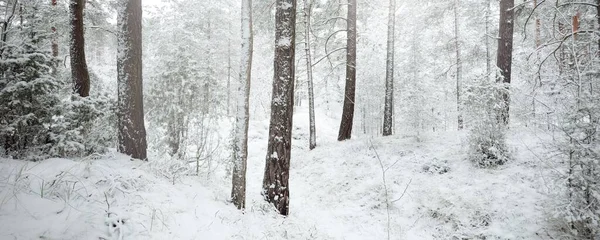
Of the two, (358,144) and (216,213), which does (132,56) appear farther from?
(358,144)

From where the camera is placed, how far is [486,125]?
6.83 metres

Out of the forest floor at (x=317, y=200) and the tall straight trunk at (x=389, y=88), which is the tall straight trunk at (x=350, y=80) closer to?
the tall straight trunk at (x=389, y=88)

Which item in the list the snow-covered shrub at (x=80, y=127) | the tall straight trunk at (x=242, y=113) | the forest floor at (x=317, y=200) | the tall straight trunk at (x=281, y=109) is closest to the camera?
the forest floor at (x=317, y=200)

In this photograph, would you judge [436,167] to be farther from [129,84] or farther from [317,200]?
[129,84]

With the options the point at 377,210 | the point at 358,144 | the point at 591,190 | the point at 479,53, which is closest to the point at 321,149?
the point at 358,144

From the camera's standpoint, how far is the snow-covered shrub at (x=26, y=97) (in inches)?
200

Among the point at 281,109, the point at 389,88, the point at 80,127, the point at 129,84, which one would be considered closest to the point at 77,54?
the point at 129,84

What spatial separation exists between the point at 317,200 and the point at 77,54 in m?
6.97

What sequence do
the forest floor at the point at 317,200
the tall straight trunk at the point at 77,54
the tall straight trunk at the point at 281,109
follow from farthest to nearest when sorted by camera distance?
the tall straight trunk at the point at 77,54 < the tall straight trunk at the point at 281,109 < the forest floor at the point at 317,200

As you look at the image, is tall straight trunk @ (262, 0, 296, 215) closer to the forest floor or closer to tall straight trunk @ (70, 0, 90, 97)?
the forest floor

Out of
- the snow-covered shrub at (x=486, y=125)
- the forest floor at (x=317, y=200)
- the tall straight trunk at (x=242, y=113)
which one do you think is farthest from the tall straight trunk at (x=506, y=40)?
the tall straight trunk at (x=242, y=113)

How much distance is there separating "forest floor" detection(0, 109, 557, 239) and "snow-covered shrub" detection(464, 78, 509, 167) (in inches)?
11.6

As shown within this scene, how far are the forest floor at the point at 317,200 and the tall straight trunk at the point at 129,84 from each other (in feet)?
1.95

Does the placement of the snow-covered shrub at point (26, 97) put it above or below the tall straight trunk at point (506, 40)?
below
